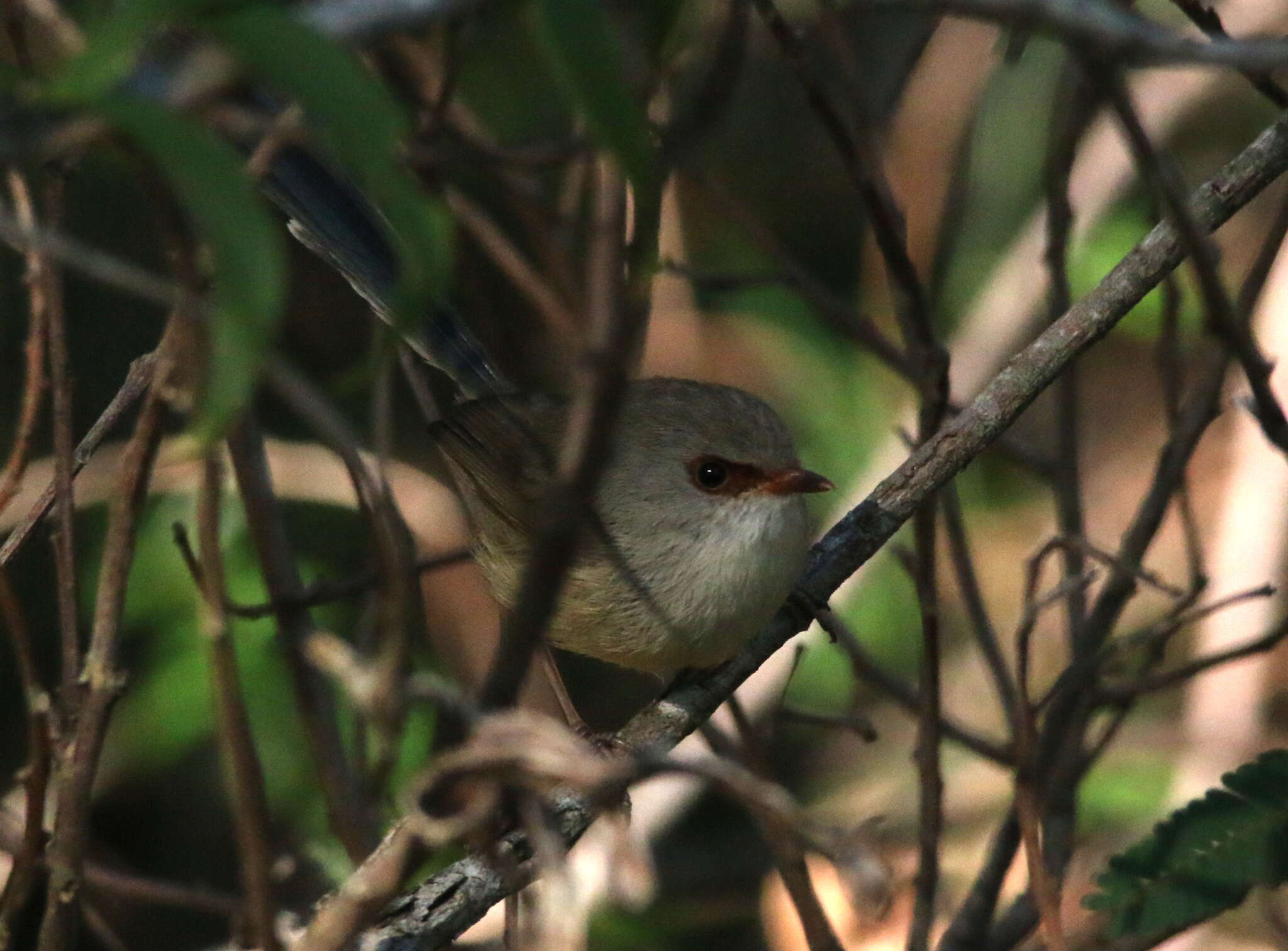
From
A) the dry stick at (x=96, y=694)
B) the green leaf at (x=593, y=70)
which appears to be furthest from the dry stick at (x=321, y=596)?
the green leaf at (x=593, y=70)

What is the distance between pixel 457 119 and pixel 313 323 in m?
1.97

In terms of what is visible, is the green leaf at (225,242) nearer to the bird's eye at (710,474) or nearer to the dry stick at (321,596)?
the dry stick at (321,596)

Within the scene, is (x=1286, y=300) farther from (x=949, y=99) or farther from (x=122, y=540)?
(x=122, y=540)

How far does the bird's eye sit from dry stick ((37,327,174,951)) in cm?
167

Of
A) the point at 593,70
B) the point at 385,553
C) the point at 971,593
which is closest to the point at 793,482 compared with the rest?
the point at 971,593

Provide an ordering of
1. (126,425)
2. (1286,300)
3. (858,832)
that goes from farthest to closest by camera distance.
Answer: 1. (126,425)
2. (1286,300)
3. (858,832)

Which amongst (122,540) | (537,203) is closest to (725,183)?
(537,203)

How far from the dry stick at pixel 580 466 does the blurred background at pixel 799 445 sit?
1569 mm

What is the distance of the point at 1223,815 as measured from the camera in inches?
103

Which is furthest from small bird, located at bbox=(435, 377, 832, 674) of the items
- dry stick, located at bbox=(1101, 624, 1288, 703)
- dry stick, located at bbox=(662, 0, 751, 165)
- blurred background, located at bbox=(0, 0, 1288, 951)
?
dry stick, located at bbox=(1101, 624, 1288, 703)

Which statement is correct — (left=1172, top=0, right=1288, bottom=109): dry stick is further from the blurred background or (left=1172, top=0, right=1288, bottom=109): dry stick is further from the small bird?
the small bird

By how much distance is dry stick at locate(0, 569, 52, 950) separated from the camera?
230 cm

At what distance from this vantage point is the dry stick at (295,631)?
244cm

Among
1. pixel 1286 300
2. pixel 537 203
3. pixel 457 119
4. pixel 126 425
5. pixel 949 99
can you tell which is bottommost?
pixel 537 203
